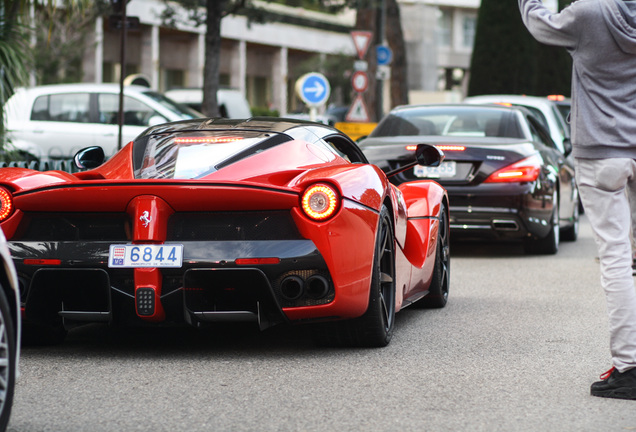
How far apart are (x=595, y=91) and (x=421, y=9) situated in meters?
53.1

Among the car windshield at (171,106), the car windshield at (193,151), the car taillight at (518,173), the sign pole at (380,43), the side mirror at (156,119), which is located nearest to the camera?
the car windshield at (193,151)

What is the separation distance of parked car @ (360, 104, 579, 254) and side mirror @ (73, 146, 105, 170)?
4.13 metres

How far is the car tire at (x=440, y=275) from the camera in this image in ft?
25.4

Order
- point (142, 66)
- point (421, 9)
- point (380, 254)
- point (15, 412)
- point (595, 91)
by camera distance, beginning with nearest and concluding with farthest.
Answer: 1. point (15, 412)
2. point (595, 91)
3. point (380, 254)
4. point (142, 66)
5. point (421, 9)

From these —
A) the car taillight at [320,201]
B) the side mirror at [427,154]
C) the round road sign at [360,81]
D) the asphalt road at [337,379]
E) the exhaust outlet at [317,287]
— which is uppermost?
the round road sign at [360,81]

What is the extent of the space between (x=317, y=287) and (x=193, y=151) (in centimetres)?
100

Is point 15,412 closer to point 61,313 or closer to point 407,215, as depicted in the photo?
point 61,313

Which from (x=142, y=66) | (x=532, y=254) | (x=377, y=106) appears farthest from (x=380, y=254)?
(x=142, y=66)

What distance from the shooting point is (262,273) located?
5500 millimetres

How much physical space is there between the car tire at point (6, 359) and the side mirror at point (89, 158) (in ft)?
9.31

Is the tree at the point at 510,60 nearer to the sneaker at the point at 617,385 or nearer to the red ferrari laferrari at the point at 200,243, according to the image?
the red ferrari laferrari at the point at 200,243

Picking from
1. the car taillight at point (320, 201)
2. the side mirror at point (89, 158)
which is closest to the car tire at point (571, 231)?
the side mirror at point (89, 158)

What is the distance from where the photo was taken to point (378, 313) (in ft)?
19.5

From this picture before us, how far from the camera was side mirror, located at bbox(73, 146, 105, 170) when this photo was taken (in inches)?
268
